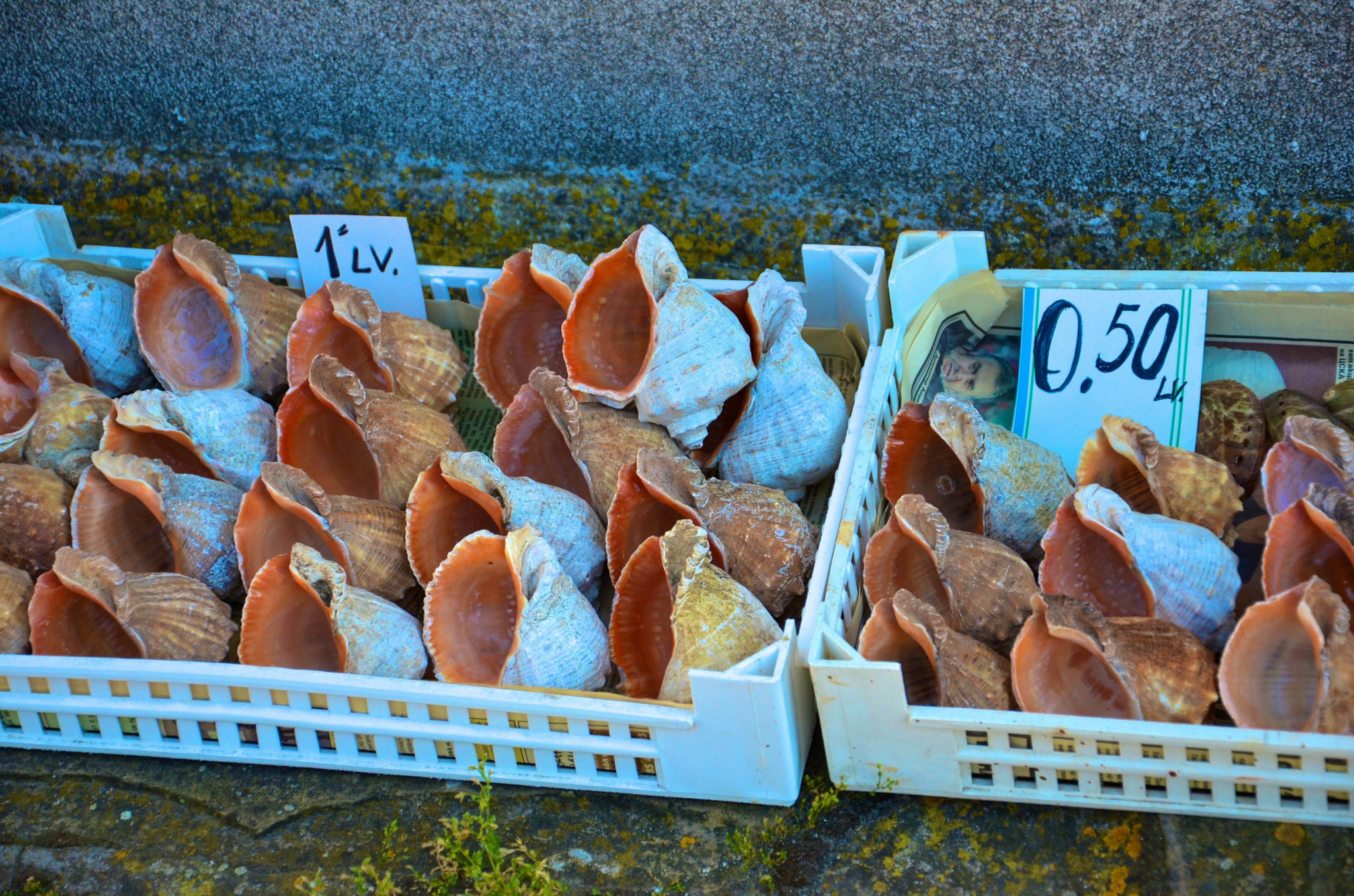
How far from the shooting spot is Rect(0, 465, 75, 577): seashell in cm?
121

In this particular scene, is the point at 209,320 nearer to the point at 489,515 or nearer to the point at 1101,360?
the point at 489,515

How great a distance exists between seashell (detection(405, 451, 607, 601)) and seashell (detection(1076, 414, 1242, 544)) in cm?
52

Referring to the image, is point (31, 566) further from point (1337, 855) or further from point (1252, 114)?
point (1252, 114)

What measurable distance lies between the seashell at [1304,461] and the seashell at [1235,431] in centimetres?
11

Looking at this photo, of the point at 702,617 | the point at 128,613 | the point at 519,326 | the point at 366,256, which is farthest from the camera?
the point at 366,256

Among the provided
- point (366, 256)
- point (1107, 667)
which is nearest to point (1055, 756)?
point (1107, 667)

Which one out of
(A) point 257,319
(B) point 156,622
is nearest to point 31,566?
(B) point 156,622

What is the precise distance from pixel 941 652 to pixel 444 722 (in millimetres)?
450

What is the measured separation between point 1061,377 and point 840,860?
2.09 feet

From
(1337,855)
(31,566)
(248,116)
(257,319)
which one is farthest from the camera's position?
(248,116)

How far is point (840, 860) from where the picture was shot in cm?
91

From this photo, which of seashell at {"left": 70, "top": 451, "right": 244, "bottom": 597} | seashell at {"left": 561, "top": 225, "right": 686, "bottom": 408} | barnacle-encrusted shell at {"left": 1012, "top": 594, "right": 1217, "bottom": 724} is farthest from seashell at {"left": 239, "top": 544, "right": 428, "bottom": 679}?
barnacle-encrusted shell at {"left": 1012, "top": 594, "right": 1217, "bottom": 724}

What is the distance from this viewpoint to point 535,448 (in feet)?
4.23

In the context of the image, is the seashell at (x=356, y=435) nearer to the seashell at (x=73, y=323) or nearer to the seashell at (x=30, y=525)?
the seashell at (x=30, y=525)
